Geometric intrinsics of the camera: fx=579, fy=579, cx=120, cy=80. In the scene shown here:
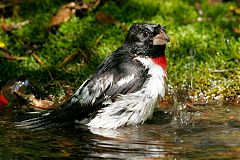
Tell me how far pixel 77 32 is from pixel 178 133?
2.85m

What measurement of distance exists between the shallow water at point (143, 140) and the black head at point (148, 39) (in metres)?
0.68

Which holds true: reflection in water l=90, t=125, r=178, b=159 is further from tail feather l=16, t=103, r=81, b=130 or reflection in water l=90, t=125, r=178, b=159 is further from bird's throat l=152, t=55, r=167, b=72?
bird's throat l=152, t=55, r=167, b=72

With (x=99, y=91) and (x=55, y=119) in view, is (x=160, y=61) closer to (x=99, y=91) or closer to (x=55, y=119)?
(x=99, y=91)

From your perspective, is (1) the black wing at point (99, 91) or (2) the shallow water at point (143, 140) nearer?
(2) the shallow water at point (143, 140)

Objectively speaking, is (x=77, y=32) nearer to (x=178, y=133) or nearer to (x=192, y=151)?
(x=178, y=133)

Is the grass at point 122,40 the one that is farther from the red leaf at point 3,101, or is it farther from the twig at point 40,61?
the red leaf at point 3,101

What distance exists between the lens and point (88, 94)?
18.1 feet

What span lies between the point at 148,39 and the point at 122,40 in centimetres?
146

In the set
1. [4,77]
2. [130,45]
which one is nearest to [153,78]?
[130,45]

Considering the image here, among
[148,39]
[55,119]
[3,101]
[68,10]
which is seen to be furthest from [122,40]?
[55,119]

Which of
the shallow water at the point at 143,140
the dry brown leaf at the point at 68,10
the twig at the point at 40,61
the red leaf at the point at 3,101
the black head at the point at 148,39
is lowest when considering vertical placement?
the shallow water at the point at 143,140

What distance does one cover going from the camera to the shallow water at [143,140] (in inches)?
171

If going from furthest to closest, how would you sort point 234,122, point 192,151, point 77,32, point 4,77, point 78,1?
point 78,1
point 77,32
point 4,77
point 234,122
point 192,151

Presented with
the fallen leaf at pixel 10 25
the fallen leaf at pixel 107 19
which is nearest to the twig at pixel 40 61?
the fallen leaf at pixel 10 25
